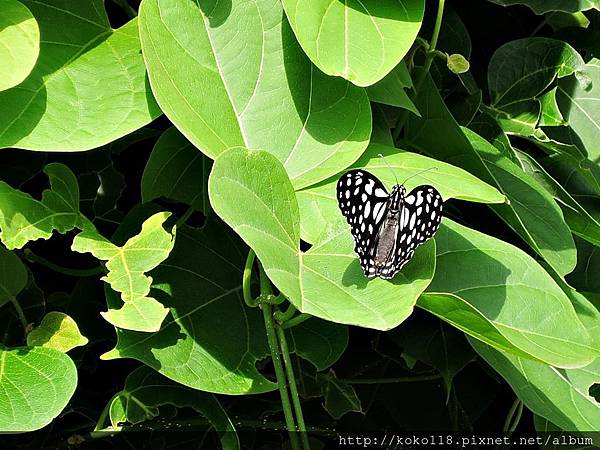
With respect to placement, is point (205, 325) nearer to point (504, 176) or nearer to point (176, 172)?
point (176, 172)

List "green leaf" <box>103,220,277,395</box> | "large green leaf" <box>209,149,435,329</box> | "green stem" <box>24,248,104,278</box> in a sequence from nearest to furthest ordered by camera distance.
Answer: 1. "large green leaf" <box>209,149,435,329</box>
2. "green leaf" <box>103,220,277,395</box>
3. "green stem" <box>24,248,104,278</box>

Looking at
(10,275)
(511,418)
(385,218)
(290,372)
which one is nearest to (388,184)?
(385,218)

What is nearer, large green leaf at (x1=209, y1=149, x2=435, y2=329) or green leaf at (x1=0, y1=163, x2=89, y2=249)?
large green leaf at (x1=209, y1=149, x2=435, y2=329)

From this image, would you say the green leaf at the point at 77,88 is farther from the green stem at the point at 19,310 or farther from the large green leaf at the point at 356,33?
the green stem at the point at 19,310

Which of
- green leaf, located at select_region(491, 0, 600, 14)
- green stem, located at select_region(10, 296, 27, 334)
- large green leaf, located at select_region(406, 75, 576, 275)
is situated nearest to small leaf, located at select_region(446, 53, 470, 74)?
large green leaf, located at select_region(406, 75, 576, 275)

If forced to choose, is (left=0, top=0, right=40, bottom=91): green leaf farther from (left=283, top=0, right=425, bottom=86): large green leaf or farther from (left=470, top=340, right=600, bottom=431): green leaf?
(left=470, top=340, right=600, bottom=431): green leaf
